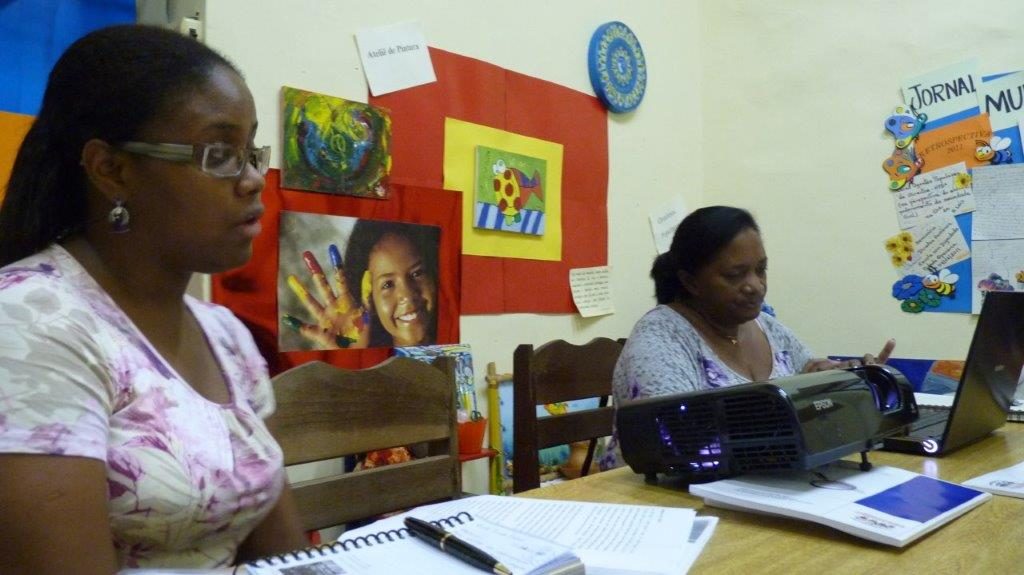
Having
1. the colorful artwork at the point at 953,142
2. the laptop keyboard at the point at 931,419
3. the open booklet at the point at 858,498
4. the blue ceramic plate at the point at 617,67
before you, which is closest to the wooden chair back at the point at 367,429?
the open booklet at the point at 858,498

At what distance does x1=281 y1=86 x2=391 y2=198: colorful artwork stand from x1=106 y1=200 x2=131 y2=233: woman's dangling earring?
727 mm

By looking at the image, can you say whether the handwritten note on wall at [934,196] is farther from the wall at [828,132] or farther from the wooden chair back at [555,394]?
the wooden chair back at [555,394]

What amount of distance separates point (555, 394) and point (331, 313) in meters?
0.48

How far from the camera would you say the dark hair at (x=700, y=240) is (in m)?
1.67

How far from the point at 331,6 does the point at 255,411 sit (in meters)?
0.97

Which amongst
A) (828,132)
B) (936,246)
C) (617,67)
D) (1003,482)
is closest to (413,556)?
(1003,482)

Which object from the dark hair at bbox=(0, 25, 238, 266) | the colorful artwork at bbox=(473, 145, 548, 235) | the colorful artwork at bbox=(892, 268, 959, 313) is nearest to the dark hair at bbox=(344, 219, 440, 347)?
the colorful artwork at bbox=(473, 145, 548, 235)

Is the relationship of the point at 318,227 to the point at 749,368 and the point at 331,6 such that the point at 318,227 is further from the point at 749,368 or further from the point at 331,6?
the point at 749,368

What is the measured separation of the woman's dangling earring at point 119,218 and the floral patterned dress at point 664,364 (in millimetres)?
915

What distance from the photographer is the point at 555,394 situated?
1.60 m

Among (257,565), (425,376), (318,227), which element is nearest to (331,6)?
(318,227)

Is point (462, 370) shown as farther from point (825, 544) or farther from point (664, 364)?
point (825, 544)

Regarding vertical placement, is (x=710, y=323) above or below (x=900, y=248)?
below

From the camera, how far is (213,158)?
0.80 metres
